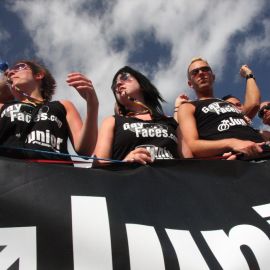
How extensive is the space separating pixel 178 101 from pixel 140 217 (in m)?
2.17

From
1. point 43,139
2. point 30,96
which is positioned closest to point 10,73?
point 30,96

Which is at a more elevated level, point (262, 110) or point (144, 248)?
point (262, 110)

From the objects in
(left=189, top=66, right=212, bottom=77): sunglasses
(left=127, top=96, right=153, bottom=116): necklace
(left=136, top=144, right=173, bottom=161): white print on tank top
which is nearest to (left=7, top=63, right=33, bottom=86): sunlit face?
(left=127, top=96, right=153, bottom=116): necklace

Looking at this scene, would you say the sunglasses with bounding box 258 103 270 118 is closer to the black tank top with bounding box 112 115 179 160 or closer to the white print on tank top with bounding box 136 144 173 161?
the black tank top with bounding box 112 115 179 160

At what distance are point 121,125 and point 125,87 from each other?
665mm

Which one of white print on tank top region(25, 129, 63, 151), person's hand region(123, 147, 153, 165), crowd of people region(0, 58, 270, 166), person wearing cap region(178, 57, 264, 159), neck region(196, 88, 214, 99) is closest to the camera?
person's hand region(123, 147, 153, 165)

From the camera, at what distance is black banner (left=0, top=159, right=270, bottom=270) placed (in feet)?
4.38

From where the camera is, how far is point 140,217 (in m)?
1.53

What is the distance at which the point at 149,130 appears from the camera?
247 centimetres

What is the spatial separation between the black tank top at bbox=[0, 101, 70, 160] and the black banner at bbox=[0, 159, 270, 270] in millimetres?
708

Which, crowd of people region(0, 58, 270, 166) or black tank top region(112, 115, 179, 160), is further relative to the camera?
black tank top region(112, 115, 179, 160)

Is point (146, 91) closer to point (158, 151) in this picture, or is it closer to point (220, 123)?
point (220, 123)

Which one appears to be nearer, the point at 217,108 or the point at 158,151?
the point at 158,151

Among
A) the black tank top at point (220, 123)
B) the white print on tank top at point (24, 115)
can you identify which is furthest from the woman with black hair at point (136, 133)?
the white print on tank top at point (24, 115)
